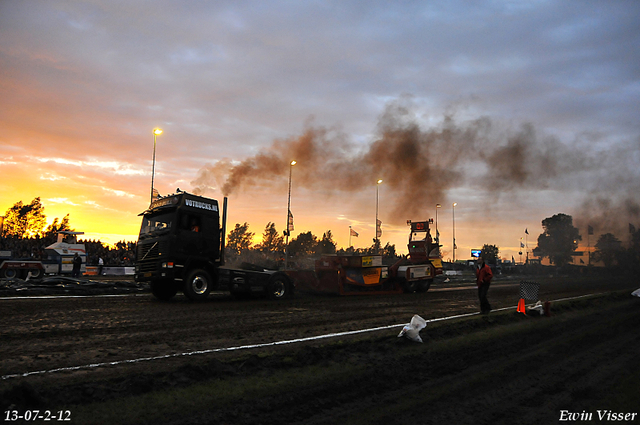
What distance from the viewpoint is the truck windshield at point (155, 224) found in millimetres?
14055

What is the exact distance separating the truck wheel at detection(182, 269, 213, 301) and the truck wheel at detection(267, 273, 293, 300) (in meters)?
2.28

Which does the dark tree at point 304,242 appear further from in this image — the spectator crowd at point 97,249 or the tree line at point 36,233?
the spectator crowd at point 97,249

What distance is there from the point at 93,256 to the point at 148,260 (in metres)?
28.1

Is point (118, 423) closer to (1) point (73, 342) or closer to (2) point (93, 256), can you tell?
(1) point (73, 342)

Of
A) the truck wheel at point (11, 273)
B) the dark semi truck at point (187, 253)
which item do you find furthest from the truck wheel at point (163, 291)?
the truck wheel at point (11, 273)

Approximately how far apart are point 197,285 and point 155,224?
2.59m

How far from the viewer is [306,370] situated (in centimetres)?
575

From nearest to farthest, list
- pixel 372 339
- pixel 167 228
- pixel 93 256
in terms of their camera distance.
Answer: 1. pixel 372 339
2. pixel 167 228
3. pixel 93 256

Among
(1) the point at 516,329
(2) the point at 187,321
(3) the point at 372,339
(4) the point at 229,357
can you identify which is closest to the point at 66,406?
(4) the point at 229,357

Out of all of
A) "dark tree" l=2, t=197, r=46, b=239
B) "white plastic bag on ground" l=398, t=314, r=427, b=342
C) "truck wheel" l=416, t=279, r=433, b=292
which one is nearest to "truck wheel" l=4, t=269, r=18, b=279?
"truck wheel" l=416, t=279, r=433, b=292

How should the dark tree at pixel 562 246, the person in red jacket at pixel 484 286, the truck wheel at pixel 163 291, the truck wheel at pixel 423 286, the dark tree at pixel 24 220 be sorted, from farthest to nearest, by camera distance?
the dark tree at pixel 562 246 < the dark tree at pixel 24 220 < the truck wheel at pixel 423 286 < the truck wheel at pixel 163 291 < the person in red jacket at pixel 484 286

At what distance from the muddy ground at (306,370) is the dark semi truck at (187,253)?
10.4ft

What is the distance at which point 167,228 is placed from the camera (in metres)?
14.0

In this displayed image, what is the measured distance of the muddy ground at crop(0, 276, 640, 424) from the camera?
428cm
